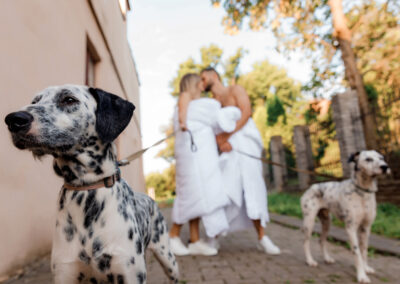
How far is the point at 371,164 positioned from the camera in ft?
13.5

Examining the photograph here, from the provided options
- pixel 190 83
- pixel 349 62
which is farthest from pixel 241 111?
pixel 349 62

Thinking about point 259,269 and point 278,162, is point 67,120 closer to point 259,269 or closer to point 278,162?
point 259,269

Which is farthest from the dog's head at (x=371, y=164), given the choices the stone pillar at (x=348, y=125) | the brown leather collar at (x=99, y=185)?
the stone pillar at (x=348, y=125)

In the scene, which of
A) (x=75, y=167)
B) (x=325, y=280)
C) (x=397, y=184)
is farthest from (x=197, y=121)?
(x=397, y=184)

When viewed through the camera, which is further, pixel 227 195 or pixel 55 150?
pixel 227 195

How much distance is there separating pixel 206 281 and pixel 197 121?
2.62 meters

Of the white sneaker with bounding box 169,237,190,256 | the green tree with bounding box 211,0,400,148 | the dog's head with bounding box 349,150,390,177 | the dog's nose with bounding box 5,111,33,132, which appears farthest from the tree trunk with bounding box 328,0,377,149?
the dog's nose with bounding box 5,111,33,132

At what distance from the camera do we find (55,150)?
168 centimetres

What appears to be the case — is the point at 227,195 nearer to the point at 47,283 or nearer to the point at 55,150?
the point at 47,283

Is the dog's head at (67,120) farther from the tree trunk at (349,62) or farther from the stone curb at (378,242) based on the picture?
the tree trunk at (349,62)

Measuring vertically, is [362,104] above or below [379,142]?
above

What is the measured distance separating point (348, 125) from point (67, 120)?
1057 centimetres

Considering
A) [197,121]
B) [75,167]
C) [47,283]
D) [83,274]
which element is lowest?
[47,283]

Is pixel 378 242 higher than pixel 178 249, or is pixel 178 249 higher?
pixel 178 249
